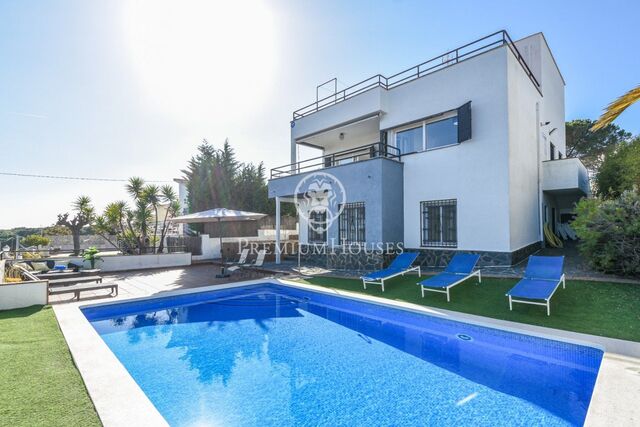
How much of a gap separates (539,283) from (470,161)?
5.51m

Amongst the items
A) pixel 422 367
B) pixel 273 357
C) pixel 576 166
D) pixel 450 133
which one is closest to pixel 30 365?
pixel 273 357

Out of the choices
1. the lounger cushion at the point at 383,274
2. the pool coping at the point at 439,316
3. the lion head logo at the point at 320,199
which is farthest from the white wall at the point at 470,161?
the pool coping at the point at 439,316

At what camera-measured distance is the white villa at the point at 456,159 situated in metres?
11.2

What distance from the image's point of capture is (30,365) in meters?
4.58

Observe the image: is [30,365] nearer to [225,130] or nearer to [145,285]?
[145,285]

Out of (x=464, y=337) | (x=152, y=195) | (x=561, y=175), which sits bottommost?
(x=464, y=337)

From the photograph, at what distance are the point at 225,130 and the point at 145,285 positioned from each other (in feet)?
76.8

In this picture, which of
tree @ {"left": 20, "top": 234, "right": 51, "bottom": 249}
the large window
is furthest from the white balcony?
tree @ {"left": 20, "top": 234, "right": 51, "bottom": 249}

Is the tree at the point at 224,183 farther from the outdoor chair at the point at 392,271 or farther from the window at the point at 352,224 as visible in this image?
the outdoor chair at the point at 392,271

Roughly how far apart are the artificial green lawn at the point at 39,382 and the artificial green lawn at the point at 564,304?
7.30 metres

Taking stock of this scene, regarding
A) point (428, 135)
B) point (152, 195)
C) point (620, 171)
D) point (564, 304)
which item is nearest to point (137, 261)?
point (152, 195)

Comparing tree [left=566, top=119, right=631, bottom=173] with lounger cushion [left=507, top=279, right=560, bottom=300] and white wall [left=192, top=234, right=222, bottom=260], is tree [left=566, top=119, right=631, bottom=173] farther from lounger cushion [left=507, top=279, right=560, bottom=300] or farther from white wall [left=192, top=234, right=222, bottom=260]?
white wall [left=192, top=234, right=222, bottom=260]

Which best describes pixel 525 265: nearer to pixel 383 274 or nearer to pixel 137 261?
pixel 383 274

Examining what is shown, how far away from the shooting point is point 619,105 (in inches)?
259
